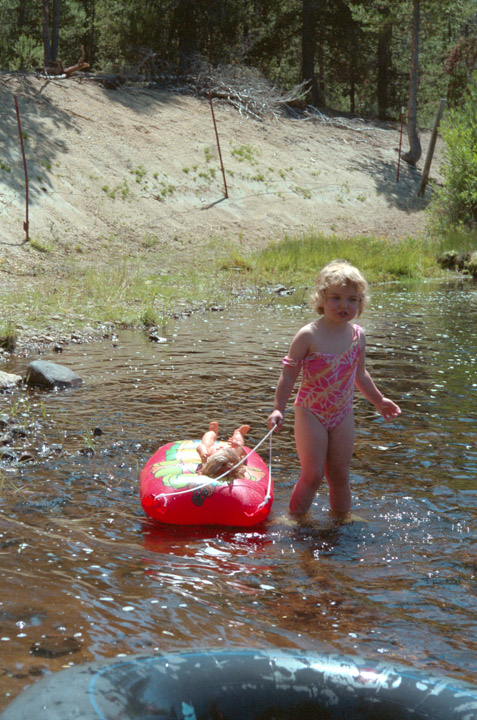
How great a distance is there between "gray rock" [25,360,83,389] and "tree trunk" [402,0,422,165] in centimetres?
2713

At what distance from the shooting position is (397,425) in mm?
7324

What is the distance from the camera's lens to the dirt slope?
2019cm

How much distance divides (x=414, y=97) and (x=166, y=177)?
12.9 meters

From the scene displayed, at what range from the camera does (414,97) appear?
32344mm

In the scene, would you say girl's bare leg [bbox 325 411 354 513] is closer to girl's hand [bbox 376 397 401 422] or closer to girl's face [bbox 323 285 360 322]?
girl's hand [bbox 376 397 401 422]

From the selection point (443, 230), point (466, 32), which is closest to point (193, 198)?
point (443, 230)

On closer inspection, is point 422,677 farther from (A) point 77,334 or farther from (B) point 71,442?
(A) point 77,334

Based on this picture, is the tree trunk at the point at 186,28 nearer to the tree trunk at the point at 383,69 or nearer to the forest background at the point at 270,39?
the forest background at the point at 270,39

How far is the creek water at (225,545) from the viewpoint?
3.46m

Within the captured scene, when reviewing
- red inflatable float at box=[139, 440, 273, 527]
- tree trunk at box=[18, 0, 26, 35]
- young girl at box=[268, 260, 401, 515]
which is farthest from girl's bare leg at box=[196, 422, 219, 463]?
tree trunk at box=[18, 0, 26, 35]

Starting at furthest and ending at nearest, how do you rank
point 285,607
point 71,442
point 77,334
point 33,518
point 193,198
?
point 193,198 < point 77,334 < point 71,442 < point 33,518 < point 285,607

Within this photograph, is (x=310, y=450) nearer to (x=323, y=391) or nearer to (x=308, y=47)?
(x=323, y=391)

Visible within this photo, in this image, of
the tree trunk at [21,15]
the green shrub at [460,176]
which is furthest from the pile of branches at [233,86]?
the tree trunk at [21,15]

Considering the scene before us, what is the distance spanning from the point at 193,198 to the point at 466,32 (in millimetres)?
29746
